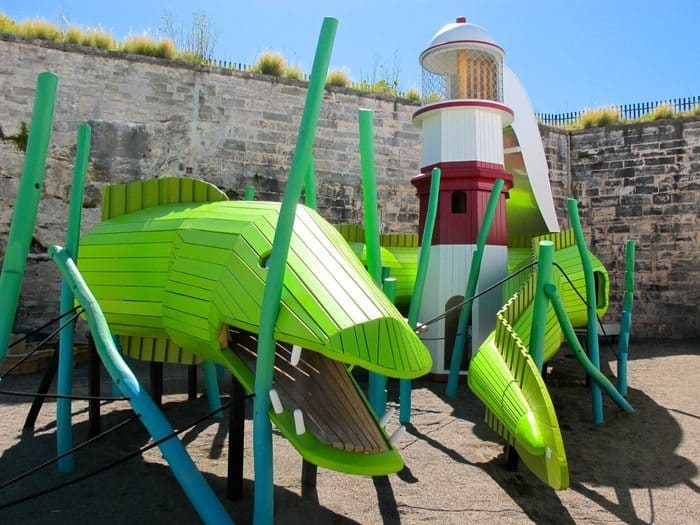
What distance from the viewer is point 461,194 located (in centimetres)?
707

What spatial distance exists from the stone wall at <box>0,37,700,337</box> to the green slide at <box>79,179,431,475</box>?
5.57 meters

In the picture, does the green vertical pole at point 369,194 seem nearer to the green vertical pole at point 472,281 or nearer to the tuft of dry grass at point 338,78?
the green vertical pole at point 472,281

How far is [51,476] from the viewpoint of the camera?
358 centimetres

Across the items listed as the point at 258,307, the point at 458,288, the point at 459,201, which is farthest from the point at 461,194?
the point at 258,307

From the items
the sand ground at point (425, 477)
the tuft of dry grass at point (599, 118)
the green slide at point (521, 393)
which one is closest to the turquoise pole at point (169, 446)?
the sand ground at point (425, 477)

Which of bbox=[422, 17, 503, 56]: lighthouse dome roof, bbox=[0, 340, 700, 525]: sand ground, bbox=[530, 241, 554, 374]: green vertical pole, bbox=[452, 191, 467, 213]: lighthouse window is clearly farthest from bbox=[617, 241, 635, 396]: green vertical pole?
bbox=[422, 17, 503, 56]: lighthouse dome roof

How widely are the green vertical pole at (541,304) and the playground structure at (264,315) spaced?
0.11 meters

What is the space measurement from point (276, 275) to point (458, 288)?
4705 mm

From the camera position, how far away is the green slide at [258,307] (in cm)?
213

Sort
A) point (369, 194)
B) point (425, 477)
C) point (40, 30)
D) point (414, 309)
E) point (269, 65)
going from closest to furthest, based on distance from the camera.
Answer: point (369, 194)
point (425, 477)
point (414, 309)
point (40, 30)
point (269, 65)

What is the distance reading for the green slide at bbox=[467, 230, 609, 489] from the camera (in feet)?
9.32

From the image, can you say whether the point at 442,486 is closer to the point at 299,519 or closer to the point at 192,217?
the point at 299,519

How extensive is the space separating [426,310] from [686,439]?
2.98m

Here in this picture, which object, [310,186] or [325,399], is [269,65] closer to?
[310,186]
